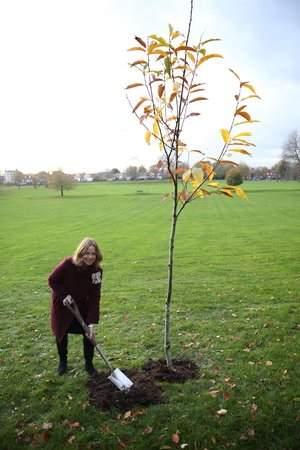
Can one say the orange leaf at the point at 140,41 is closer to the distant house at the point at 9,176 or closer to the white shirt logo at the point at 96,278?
the white shirt logo at the point at 96,278

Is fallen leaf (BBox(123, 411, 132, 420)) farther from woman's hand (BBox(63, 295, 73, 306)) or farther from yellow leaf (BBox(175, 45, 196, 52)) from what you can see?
yellow leaf (BBox(175, 45, 196, 52))

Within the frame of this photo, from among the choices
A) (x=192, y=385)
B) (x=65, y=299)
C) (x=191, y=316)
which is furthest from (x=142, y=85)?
(x=191, y=316)

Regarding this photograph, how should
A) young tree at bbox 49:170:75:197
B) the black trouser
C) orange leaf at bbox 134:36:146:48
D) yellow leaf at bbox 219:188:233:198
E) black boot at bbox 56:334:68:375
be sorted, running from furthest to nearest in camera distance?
1. young tree at bbox 49:170:75:197
2. black boot at bbox 56:334:68:375
3. the black trouser
4. yellow leaf at bbox 219:188:233:198
5. orange leaf at bbox 134:36:146:48

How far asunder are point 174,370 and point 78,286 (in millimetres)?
1801

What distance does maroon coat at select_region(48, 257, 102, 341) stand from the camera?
17.9 ft

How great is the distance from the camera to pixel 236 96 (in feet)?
14.8

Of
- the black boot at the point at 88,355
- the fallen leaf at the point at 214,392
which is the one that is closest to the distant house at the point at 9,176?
the black boot at the point at 88,355

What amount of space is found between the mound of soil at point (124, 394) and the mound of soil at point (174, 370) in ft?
0.55

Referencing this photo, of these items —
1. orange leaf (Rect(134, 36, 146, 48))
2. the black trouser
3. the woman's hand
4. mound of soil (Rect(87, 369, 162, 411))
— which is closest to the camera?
orange leaf (Rect(134, 36, 146, 48))

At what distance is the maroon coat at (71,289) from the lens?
545cm

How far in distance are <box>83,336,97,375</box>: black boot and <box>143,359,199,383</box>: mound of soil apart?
77cm

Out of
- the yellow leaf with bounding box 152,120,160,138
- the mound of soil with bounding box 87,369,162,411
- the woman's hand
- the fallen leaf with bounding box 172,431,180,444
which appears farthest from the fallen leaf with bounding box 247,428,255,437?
the yellow leaf with bounding box 152,120,160,138

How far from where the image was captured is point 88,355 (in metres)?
5.74

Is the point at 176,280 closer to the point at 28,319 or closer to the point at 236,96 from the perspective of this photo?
the point at 28,319
